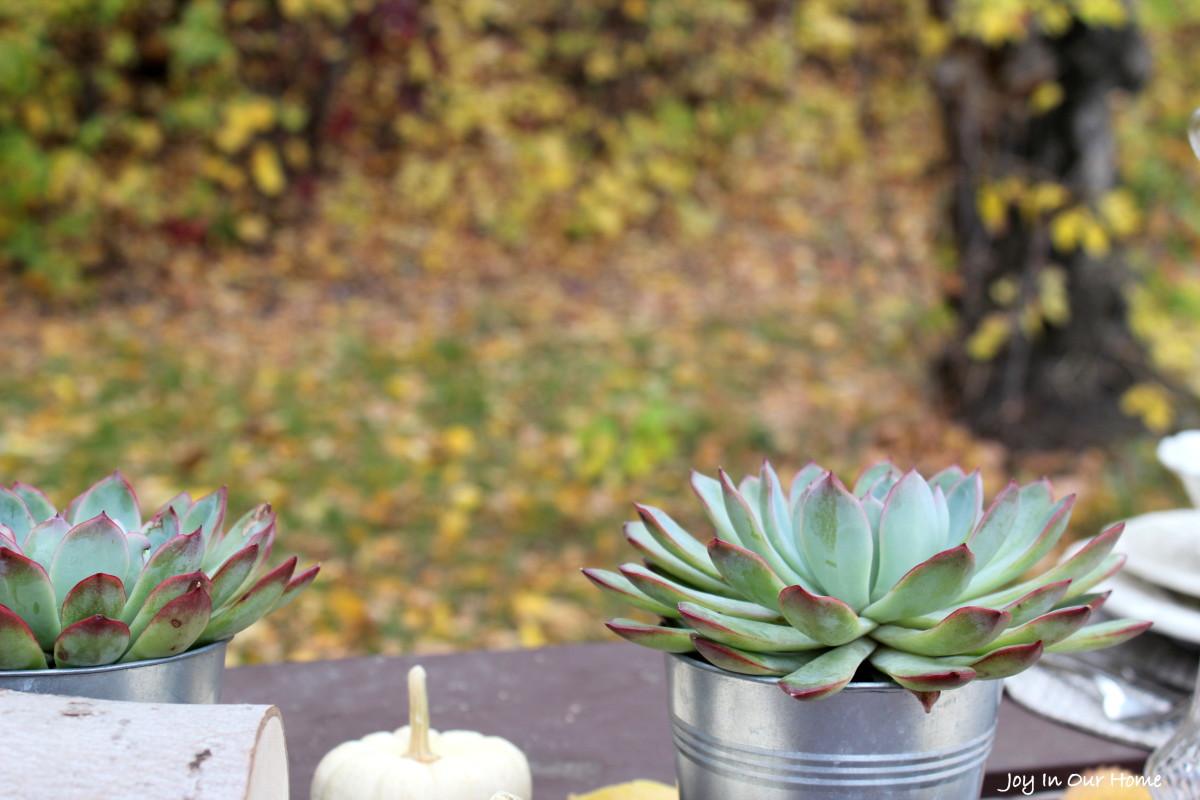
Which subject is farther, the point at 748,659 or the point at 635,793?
the point at 635,793

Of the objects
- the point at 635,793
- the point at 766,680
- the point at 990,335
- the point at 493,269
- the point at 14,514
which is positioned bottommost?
the point at 635,793

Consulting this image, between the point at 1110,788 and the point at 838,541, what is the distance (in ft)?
0.90

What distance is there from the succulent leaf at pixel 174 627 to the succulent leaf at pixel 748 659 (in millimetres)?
253

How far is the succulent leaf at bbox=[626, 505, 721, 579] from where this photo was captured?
2.21ft

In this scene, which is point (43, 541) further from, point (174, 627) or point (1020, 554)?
point (1020, 554)

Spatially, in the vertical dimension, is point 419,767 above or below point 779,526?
below

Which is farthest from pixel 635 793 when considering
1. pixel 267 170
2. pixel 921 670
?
pixel 267 170

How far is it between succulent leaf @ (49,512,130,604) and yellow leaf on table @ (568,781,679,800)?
0.34m

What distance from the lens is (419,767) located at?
2.29 ft

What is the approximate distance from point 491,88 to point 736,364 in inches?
80.0

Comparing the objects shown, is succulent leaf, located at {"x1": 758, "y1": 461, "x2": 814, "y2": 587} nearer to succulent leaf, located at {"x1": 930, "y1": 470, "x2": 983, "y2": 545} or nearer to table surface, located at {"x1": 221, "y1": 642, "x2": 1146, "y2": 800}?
succulent leaf, located at {"x1": 930, "y1": 470, "x2": 983, "y2": 545}

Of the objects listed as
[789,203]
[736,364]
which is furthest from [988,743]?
[789,203]

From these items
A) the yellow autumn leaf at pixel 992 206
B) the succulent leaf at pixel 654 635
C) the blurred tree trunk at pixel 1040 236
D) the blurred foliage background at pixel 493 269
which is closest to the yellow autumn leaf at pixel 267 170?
the blurred foliage background at pixel 493 269

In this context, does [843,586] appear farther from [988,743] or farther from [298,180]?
[298,180]
